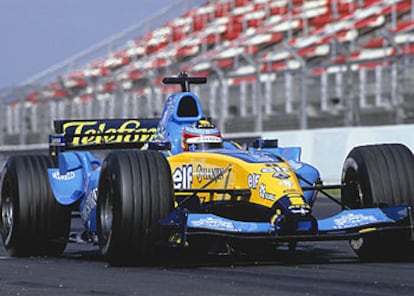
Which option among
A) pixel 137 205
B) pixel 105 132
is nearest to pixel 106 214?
pixel 137 205

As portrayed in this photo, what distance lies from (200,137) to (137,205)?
1551 millimetres

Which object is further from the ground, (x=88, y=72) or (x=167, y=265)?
(x=88, y=72)

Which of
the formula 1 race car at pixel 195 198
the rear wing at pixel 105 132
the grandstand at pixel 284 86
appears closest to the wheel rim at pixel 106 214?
the formula 1 race car at pixel 195 198

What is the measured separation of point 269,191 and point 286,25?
35091 millimetres

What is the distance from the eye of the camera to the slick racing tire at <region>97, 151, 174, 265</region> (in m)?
7.84

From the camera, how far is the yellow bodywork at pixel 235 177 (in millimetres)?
7887

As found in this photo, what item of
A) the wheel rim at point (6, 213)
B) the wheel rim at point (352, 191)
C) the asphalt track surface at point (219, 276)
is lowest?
the asphalt track surface at point (219, 276)

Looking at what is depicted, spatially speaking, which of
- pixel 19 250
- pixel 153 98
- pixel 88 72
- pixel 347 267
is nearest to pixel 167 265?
pixel 347 267

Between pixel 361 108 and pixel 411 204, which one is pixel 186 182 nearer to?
pixel 411 204

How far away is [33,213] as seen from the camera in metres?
9.62

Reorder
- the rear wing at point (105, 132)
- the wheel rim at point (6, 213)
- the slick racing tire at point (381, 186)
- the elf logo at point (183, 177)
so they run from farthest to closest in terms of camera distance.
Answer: the rear wing at point (105, 132)
the wheel rim at point (6, 213)
the elf logo at point (183, 177)
the slick racing tire at point (381, 186)

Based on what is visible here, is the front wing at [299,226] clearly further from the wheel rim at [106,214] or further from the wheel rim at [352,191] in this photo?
the wheel rim at [106,214]

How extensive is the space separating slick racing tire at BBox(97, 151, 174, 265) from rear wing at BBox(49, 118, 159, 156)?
2.61 m

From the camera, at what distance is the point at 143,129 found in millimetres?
Answer: 10766
